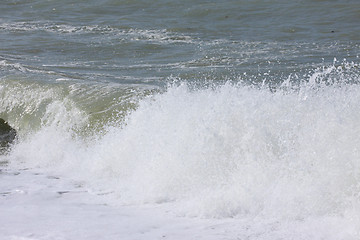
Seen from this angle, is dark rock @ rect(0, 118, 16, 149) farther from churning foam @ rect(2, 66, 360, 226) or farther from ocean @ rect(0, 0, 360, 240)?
churning foam @ rect(2, 66, 360, 226)

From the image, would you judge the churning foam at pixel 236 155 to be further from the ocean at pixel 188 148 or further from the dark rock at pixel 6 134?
the dark rock at pixel 6 134

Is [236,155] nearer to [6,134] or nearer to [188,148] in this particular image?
[188,148]

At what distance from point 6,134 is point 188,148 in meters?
3.49

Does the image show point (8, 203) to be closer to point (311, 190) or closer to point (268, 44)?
point (311, 190)

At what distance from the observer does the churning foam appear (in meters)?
4.55

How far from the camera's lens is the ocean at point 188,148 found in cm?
443

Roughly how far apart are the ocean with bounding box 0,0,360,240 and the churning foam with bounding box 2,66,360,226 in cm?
1

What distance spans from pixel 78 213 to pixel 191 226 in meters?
0.99

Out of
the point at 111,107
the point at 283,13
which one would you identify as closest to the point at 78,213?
the point at 111,107

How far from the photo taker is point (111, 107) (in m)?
7.52

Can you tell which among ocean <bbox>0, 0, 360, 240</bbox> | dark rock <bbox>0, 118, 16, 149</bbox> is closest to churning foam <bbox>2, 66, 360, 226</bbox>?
ocean <bbox>0, 0, 360, 240</bbox>

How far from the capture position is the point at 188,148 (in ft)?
18.2

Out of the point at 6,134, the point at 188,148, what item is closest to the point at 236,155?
the point at 188,148

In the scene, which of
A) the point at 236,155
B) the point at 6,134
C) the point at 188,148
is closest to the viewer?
the point at 236,155
